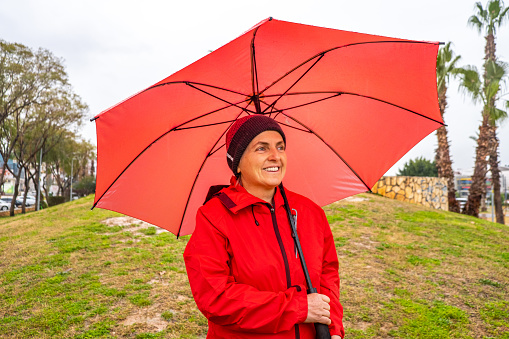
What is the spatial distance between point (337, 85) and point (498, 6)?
1954 cm

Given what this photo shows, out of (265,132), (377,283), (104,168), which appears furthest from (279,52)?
(377,283)

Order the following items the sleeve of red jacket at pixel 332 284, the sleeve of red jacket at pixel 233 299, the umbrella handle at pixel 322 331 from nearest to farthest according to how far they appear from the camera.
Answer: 1. the sleeve of red jacket at pixel 233 299
2. the umbrella handle at pixel 322 331
3. the sleeve of red jacket at pixel 332 284

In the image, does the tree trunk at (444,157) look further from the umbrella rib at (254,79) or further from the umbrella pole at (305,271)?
the umbrella pole at (305,271)

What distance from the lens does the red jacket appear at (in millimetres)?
1666

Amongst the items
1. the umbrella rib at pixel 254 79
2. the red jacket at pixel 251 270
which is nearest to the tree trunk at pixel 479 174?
the umbrella rib at pixel 254 79

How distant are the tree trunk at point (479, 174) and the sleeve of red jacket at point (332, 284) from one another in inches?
636

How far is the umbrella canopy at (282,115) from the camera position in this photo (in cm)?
217

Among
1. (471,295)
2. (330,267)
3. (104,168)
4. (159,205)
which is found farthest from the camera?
(471,295)

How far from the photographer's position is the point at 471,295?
5.87m

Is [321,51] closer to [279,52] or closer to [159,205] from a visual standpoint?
[279,52]

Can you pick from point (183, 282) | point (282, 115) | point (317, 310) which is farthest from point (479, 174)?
point (317, 310)

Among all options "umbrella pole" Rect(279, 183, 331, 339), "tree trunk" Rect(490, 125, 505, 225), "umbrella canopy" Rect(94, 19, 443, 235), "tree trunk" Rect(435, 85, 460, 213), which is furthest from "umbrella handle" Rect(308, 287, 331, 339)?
"tree trunk" Rect(490, 125, 505, 225)

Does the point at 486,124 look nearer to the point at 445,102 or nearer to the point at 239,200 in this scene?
the point at 445,102

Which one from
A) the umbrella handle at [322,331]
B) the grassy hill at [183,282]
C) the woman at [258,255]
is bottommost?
the grassy hill at [183,282]
